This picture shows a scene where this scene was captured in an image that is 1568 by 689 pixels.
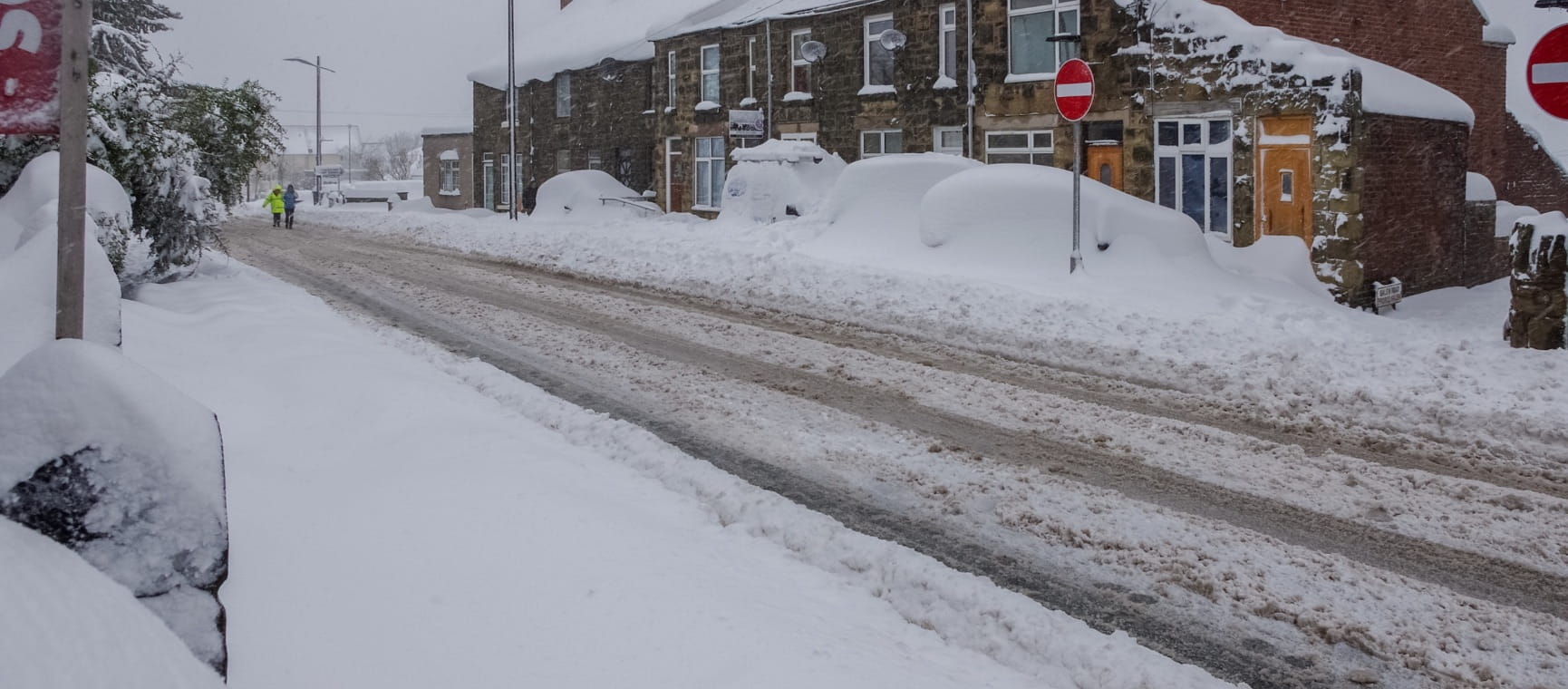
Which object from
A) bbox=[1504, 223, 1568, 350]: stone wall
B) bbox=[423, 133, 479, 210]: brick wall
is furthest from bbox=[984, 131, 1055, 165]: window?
bbox=[423, 133, 479, 210]: brick wall

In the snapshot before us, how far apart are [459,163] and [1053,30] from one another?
38027 millimetres

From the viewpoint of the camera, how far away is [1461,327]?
44.5 feet

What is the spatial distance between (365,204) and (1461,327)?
60.6 meters

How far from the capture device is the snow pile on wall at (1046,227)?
15.4m

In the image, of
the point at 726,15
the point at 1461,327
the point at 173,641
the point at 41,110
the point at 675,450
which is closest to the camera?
the point at 173,641

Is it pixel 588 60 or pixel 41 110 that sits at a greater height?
pixel 588 60

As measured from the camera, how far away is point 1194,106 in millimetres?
19688

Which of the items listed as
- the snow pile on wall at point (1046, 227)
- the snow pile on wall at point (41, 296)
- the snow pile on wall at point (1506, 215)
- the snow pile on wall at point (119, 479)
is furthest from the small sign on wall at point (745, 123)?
the snow pile on wall at point (119, 479)

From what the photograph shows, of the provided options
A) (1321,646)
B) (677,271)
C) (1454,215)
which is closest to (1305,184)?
(1454,215)

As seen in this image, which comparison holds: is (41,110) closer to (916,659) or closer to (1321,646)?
(916,659)

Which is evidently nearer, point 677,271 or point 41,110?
point 41,110

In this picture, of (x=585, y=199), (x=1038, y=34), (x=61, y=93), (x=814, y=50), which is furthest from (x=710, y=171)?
(x=61, y=93)

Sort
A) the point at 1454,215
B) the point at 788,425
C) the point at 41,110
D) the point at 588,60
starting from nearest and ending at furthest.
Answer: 1. the point at 41,110
2. the point at 788,425
3. the point at 1454,215
4. the point at 588,60

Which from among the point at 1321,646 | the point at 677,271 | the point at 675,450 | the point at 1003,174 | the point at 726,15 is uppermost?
the point at 726,15
